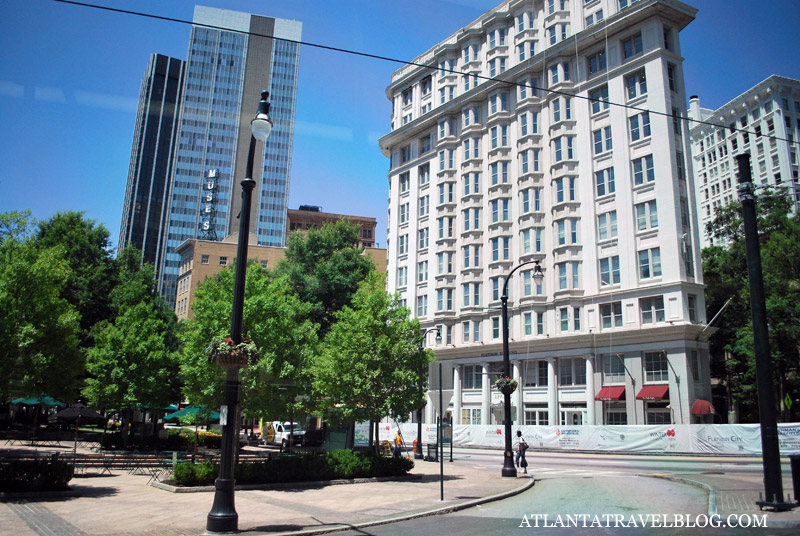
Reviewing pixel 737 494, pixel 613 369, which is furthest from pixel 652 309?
pixel 737 494

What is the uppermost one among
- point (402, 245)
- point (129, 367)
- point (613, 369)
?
point (402, 245)

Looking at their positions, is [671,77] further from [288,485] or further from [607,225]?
[288,485]

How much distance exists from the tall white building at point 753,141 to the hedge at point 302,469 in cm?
7339

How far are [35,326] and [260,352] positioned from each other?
7.18 metres

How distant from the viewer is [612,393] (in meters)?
42.4

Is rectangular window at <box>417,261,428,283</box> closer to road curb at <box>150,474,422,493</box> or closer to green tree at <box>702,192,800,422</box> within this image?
green tree at <box>702,192,800,422</box>

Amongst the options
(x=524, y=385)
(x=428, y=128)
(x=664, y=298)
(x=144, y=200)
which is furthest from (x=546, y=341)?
(x=144, y=200)

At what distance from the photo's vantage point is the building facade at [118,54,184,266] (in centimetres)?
16625

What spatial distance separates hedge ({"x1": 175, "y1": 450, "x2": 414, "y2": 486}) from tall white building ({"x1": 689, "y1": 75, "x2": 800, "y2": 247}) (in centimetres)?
7339

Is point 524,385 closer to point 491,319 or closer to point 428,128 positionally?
point 491,319

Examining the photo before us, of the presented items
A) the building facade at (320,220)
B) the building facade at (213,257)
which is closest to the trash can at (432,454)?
the building facade at (213,257)

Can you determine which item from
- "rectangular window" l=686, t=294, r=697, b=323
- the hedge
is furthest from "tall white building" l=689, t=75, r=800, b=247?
the hedge

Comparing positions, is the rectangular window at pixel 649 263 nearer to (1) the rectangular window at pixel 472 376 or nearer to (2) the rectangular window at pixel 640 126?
(2) the rectangular window at pixel 640 126

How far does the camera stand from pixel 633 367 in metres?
42.1
